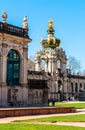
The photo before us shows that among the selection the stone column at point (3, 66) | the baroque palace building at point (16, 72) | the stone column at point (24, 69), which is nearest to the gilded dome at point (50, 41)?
the baroque palace building at point (16, 72)

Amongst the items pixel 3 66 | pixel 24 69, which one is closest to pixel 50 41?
pixel 24 69

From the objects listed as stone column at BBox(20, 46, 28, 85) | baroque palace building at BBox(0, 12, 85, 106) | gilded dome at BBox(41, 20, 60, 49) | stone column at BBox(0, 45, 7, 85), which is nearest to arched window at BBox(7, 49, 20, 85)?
baroque palace building at BBox(0, 12, 85, 106)

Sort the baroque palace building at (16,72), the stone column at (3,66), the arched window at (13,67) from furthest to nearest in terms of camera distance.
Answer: the arched window at (13,67) → the baroque palace building at (16,72) → the stone column at (3,66)

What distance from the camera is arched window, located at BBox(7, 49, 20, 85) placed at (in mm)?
44531

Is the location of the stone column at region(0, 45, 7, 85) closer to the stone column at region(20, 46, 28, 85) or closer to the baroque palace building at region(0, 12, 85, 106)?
the baroque palace building at region(0, 12, 85, 106)

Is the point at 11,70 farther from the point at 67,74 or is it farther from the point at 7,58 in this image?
the point at 67,74

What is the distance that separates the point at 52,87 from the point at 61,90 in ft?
22.9

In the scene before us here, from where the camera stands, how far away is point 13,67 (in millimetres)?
45375

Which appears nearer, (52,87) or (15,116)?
(15,116)

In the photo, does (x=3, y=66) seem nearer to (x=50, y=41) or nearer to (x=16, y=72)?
(x=16, y=72)

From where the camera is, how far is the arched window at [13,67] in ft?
146

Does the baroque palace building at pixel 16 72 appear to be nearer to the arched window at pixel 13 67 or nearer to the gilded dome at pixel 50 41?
the arched window at pixel 13 67

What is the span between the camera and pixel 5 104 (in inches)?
1671

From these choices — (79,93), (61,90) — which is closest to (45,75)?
(61,90)
